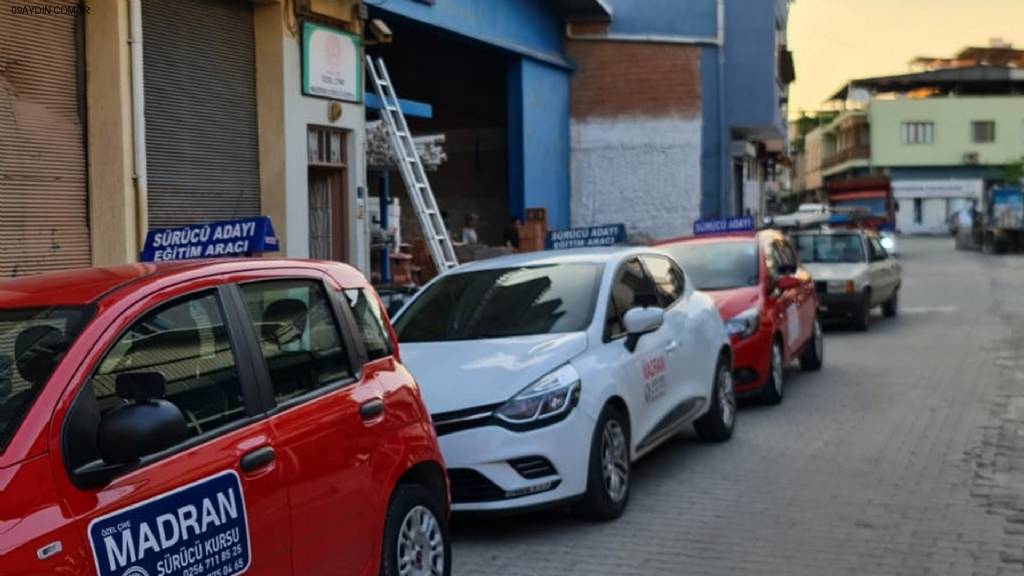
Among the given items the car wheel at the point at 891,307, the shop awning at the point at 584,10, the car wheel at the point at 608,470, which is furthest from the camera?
the shop awning at the point at 584,10

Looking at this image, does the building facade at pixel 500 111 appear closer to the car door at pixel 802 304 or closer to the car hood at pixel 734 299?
the car door at pixel 802 304

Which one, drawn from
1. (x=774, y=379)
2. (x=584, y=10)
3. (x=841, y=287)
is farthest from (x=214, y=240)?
(x=584, y=10)

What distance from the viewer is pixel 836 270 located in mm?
18469

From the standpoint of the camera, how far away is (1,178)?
969 centimetres

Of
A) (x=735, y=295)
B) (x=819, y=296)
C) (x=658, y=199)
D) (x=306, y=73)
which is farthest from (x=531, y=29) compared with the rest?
(x=735, y=295)

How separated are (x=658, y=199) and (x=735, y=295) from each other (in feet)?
50.7

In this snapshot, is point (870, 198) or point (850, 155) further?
point (850, 155)

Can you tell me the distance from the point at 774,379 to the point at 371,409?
715 centimetres

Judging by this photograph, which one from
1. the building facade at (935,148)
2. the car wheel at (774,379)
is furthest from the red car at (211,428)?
the building facade at (935,148)

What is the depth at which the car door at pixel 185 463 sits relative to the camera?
345 centimetres

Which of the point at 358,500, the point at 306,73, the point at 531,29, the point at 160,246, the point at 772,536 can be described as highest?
the point at 531,29

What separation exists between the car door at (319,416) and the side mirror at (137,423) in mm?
732

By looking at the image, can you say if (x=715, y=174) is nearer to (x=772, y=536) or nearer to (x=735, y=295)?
(x=735, y=295)

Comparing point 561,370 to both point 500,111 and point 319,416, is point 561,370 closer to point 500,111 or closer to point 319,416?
point 319,416
